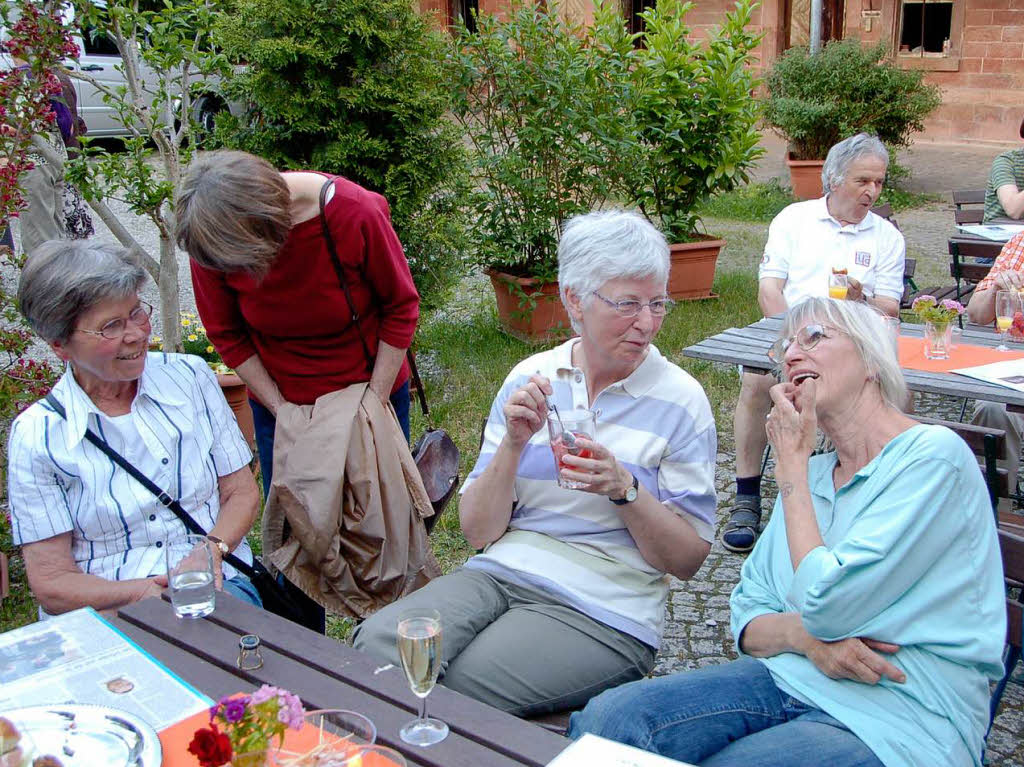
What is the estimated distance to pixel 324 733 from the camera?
5.12 feet

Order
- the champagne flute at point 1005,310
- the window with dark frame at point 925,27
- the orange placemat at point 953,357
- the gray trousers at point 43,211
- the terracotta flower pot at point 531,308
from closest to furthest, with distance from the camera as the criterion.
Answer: the orange placemat at point 953,357, the champagne flute at point 1005,310, the terracotta flower pot at point 531,308, the gray trousers at point 43,211, the window with dark frame at point 925,27

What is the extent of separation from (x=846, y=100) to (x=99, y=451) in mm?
10553

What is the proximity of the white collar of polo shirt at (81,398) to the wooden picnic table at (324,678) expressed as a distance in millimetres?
537

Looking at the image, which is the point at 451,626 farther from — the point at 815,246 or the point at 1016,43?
the point at 1016,43

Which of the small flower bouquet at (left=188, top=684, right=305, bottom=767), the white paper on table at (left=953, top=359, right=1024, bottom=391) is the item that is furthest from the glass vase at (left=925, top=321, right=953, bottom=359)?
the small flower bouquet at (left=188, top=684, right=305, bottom=767)

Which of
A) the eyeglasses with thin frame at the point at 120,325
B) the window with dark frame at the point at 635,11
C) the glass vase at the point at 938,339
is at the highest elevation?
the window with dark frame at the point at 635,11

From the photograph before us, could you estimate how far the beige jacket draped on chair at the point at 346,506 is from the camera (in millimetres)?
2951

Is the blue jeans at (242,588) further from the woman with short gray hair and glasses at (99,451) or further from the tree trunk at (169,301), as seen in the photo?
the tree trunk at (169,301)

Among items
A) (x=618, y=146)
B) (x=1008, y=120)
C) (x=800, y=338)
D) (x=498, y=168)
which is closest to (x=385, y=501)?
(x=800, y=338)

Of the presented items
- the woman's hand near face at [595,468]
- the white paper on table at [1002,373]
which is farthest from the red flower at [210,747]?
the white paper on table at [1002,373]

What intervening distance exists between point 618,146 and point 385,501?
437cm

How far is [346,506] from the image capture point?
3.01 m

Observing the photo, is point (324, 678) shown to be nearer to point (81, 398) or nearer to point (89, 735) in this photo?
point (89, 735)

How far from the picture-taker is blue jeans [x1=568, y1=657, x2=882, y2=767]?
193cm
